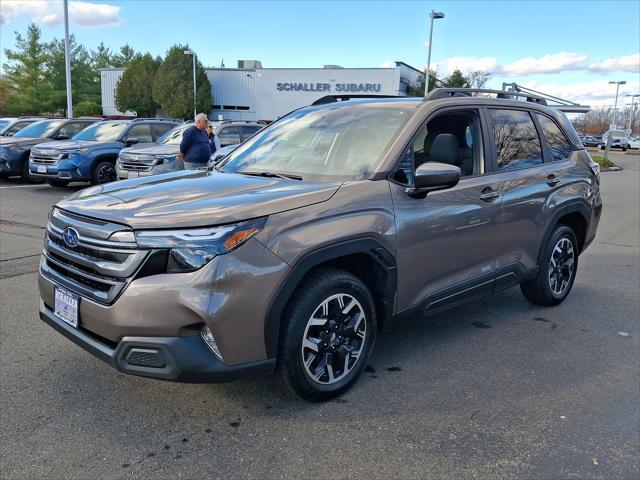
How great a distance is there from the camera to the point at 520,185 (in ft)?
14.6

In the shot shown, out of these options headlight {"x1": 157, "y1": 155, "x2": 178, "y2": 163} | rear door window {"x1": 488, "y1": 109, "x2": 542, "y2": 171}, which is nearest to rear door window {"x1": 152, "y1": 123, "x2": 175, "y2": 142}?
headlight {"x1": 157, "y1": 155, "x2": 178, "y2": 163}

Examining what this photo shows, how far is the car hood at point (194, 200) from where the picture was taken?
9.12 feet

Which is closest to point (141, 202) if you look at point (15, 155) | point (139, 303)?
point (139, 303)

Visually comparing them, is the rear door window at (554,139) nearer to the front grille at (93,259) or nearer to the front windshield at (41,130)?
the front grille at (93,259)

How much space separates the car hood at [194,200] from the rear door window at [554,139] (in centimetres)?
265

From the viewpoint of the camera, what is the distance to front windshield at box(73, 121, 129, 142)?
43.5 ft

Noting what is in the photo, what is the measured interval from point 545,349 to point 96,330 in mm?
3223

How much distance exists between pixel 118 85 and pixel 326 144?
5776 cm

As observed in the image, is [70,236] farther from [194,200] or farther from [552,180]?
[552,180]

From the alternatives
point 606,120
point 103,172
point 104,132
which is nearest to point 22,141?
point 104,132

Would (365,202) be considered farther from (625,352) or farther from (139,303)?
(625,352)

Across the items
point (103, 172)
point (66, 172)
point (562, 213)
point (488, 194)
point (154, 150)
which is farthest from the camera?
point (103, 172)

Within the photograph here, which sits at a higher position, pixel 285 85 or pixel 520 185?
pixel 285 85

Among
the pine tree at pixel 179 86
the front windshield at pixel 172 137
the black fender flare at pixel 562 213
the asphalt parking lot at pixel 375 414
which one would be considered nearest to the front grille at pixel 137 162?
the front windshield at pixel 172 137
